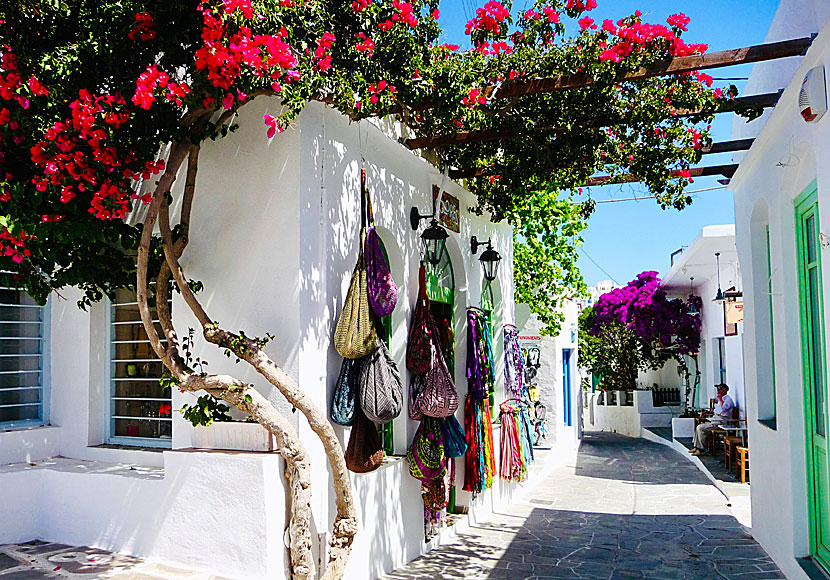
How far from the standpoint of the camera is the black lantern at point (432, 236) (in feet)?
24.0

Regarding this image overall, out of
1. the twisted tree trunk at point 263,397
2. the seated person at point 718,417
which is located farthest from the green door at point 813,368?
the seated person at point 718,417

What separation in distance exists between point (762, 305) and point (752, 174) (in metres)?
1.34

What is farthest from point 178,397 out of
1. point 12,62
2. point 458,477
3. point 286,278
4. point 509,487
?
point 509,487

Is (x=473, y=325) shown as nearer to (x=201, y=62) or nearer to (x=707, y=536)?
(x=707, y=536)

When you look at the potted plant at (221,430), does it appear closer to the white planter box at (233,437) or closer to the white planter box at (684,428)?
the white planter box at (233,437)

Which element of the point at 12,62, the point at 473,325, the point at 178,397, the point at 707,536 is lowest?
the point at 707,536

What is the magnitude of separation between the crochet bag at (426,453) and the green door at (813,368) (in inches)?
125

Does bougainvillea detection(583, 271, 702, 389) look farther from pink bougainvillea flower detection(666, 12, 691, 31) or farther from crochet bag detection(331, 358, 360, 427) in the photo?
crochet bag detection(331, 358, 360, 427)

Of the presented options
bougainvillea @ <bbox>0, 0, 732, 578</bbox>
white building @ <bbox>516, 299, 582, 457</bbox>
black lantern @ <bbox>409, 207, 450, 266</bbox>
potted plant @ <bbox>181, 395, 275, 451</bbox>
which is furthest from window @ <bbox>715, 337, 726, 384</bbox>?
potted plant @ <bbox>181, 395, 275, 451</bbox>

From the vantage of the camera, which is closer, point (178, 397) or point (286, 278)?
point (286, 278)

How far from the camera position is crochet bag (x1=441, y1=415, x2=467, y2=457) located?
712 centimetres

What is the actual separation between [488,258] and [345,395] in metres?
4.17

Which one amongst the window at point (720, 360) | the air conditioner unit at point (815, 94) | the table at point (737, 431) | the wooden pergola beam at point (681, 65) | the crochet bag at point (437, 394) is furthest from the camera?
the window at point (720, 360)

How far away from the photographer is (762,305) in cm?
750
